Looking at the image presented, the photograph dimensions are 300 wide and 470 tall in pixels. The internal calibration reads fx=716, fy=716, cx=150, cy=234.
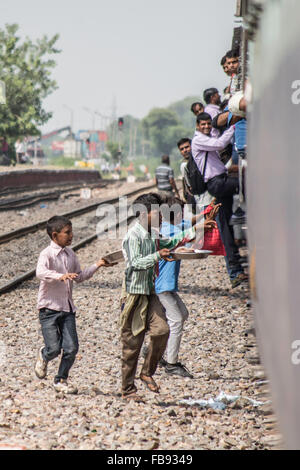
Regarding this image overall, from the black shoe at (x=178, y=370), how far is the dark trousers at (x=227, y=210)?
293 centimetres

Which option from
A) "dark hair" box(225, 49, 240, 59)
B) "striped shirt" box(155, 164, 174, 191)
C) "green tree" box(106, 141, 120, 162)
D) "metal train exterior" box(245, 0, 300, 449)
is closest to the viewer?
"metal train exterior" box(245, 0, 300, 449)

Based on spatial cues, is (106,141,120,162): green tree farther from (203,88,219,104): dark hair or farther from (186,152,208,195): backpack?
(186,152,208,195): backpack

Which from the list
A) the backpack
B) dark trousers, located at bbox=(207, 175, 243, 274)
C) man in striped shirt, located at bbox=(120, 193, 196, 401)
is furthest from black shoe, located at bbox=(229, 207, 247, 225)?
man in striped shirt, located at bbox=(120, 193, 196, 401)

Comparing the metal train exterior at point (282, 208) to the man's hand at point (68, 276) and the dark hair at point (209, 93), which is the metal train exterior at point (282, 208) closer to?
the man's hand at point (68, 276)

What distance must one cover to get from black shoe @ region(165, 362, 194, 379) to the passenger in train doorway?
288cm

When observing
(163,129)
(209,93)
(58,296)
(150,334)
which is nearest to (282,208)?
(150,334)

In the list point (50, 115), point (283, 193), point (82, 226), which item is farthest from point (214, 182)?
point (50, 115)

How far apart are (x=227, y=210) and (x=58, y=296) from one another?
4.05 m

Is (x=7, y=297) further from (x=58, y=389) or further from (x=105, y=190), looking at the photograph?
(x=105, y=190)

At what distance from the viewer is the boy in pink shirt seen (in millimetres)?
5605

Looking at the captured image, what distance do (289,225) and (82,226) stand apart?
17058 mm

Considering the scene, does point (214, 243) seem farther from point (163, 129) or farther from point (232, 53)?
point (163, 129)

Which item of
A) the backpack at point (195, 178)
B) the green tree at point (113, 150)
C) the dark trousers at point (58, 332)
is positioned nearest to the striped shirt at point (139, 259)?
the dark trousers at point (58, 332)

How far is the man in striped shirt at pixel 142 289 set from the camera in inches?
209
